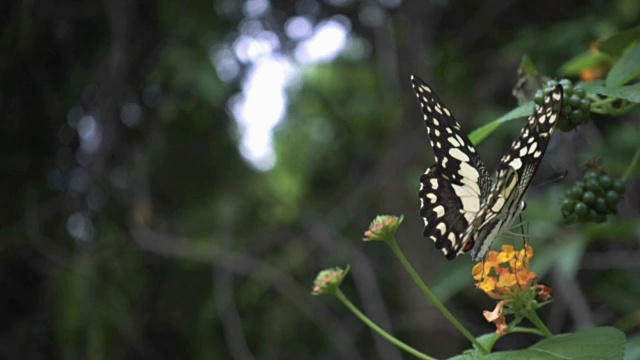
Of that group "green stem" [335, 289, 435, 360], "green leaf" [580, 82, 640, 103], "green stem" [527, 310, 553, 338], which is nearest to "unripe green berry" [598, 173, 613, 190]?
"green leaf" [580, 82, 640, 103]

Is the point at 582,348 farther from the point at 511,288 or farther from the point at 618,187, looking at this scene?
the point at 618,187

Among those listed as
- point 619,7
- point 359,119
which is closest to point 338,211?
point 359,119

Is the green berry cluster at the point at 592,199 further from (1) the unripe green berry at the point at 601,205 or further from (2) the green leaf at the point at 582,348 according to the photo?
(2) the green leaf at the point at 582,348

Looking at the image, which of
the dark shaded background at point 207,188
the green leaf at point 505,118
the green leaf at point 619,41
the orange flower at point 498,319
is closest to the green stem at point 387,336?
the orange flower at point 498,319

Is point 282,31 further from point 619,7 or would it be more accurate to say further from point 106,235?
point 619,7

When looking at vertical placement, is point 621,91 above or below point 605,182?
above

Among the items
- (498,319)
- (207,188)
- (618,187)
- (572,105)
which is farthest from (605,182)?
(207,188)
